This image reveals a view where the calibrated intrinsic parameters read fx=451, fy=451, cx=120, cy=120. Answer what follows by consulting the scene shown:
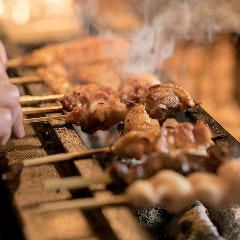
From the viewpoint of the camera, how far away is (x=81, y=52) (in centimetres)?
522

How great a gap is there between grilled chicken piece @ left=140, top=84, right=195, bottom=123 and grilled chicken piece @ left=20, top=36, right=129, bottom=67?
171 centimetres

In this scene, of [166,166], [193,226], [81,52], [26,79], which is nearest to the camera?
[166,166]

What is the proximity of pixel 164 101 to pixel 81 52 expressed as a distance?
1995 millimetres

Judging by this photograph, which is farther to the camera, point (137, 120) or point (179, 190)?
point (137, 120)

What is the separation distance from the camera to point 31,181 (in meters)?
2.89

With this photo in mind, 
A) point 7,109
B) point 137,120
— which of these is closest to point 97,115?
point 137,120

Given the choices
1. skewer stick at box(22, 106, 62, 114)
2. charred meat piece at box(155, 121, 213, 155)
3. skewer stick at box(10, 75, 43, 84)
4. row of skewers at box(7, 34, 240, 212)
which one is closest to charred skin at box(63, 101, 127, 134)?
row of skewers at box(7, 34, 240, 212)

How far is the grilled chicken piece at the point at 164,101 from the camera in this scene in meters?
3.51

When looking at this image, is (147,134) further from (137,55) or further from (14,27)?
(14,27)

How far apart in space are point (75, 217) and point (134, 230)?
14.3 inches

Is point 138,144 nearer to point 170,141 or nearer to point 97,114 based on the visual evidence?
point 170,141

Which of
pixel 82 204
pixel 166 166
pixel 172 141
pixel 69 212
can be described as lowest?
pixel 69 212

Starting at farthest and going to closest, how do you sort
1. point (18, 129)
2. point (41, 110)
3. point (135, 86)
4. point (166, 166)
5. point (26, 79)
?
point (26, 79) < point (135, 86) < point (41, 110) < point (18, 129) < point (166, 166)

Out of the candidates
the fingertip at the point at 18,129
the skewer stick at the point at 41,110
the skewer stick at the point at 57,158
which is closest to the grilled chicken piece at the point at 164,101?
the skewer stick at the point at 57,158
